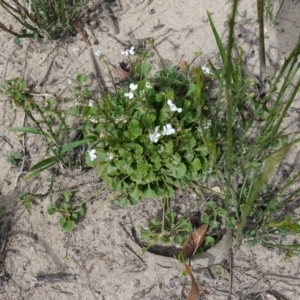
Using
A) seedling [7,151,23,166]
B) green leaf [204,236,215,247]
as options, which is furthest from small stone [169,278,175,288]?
seedling [7,151,23,166]

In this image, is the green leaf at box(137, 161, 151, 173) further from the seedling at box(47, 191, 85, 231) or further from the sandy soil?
the seedling at box(47, 191, 85, 231)

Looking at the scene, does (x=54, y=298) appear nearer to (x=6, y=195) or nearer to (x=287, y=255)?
(x=6, y=195)

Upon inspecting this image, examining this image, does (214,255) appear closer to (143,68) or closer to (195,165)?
(195,165)

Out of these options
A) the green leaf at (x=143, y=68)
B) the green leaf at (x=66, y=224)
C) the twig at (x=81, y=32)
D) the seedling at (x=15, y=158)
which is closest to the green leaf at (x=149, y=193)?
the green leaf at (x=66, y=224)

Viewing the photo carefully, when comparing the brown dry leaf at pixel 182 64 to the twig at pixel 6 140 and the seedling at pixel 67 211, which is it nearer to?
the seedling at pixel 67 211

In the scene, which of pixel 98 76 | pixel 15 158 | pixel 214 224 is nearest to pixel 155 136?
pixel 214 224
